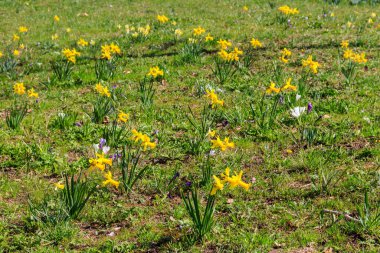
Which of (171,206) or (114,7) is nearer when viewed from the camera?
(171,206)

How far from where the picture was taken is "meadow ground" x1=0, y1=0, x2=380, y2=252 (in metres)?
3.72

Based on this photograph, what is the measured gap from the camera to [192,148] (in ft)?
16.5

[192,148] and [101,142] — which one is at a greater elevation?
[101,142]

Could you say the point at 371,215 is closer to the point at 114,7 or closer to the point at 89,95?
the point at 89,95

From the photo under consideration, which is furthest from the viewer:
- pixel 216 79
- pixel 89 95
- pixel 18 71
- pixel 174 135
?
pixel 18 71

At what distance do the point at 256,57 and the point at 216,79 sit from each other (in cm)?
145

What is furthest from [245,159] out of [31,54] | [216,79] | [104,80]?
[31,54]

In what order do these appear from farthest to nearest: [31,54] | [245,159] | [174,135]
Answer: [31,54] < [174,135] < [245,159]

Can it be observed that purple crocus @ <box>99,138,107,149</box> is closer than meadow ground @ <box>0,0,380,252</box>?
No

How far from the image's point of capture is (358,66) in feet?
25.2

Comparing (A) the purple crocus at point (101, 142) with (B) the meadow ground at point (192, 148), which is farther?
(A) the purple crocus at point (101, 142)

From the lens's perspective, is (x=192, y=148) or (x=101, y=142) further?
(x=192, y=148)

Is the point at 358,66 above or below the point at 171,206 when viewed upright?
above

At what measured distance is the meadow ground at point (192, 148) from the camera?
146 inches
